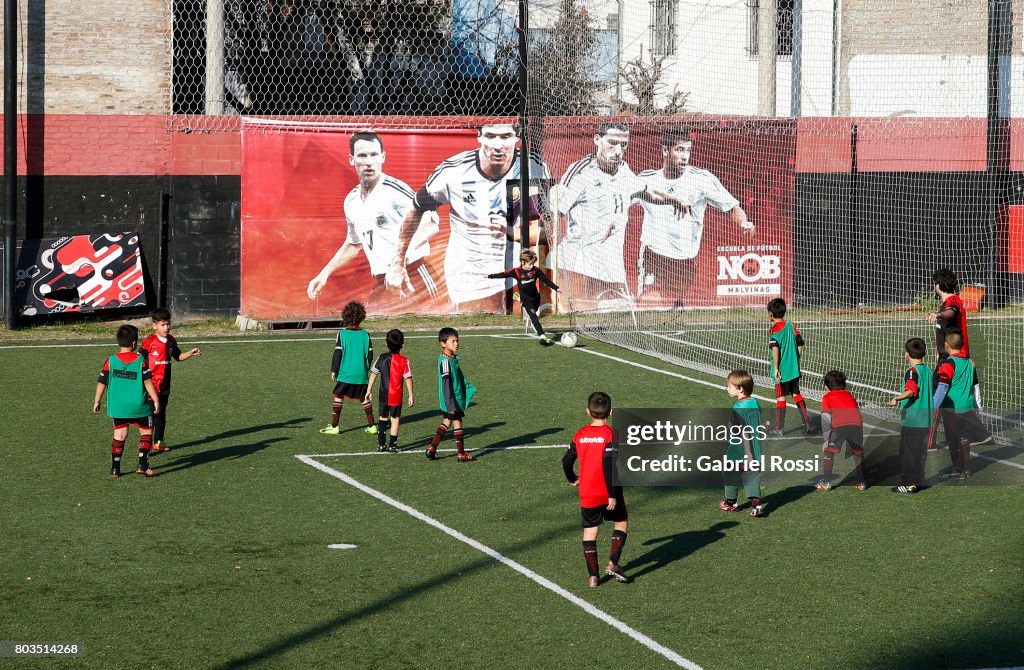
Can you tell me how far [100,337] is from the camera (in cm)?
2291

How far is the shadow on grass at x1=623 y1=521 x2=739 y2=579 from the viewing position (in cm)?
913

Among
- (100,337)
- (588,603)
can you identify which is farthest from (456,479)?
(100,337)

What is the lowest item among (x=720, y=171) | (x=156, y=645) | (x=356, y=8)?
(x=156, y=645)

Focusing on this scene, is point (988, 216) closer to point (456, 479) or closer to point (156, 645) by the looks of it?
point (456, 479)

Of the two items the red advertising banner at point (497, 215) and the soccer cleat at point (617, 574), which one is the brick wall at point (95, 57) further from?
the soccer cleat at point (617, 574)

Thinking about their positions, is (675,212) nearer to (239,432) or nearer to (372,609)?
(239,432)

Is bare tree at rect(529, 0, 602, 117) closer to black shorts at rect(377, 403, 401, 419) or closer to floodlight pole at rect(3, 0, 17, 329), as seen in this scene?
floodlight pole at rect(3, 0, 17, 329)

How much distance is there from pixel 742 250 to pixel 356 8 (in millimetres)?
10282

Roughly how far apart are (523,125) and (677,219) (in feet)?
13.3

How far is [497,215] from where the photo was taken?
25969mm

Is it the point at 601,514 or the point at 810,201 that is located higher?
the point at 810,201

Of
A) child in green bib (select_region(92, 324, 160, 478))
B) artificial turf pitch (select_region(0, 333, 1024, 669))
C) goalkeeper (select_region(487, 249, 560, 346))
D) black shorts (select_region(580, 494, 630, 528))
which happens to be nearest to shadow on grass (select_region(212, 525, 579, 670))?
artificial turf pitch (select_region(0, 333, 1024, 669))

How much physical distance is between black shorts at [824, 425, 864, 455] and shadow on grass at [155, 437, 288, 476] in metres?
6.14

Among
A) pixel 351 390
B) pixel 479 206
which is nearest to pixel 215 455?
pixel 351 390
